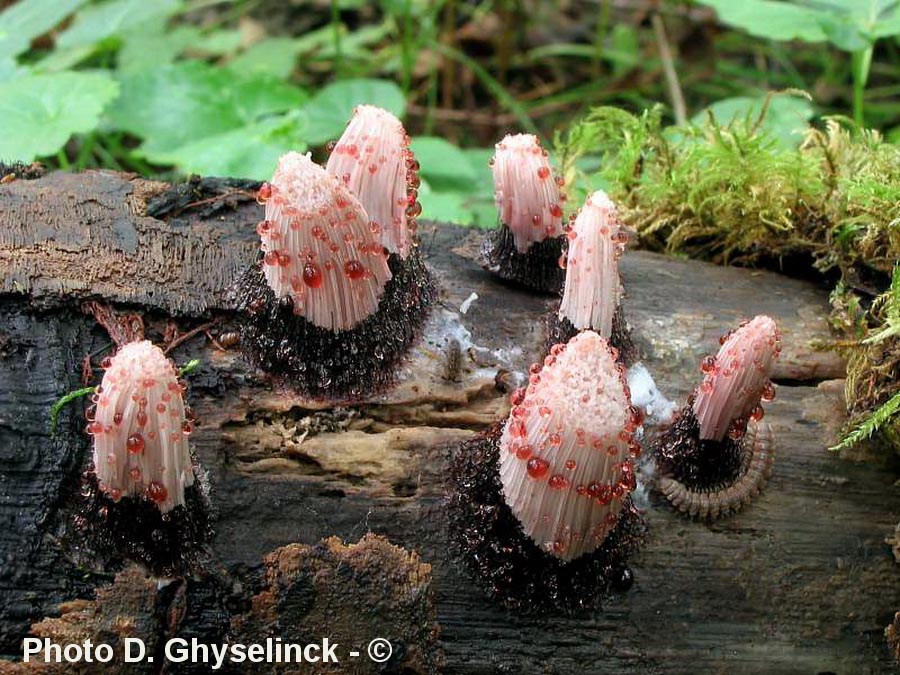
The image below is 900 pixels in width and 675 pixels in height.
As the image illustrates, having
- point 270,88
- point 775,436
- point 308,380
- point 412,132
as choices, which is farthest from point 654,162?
point 412,132

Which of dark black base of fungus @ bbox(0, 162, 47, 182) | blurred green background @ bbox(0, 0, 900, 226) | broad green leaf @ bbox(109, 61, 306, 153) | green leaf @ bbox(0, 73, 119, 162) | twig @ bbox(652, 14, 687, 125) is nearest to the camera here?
dark black base of fungus @ bbox(0, 162, 47, 182)

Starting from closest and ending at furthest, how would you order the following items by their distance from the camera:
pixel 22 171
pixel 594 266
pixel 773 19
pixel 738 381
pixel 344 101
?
pixel 738 381 → pixel 594 266 → pixel 22 171 → pixel 773 19 → pixel 344 101

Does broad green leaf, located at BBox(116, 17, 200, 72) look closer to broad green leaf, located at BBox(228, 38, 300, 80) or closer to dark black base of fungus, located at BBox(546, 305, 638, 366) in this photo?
broad green leaf, located at BBox(228, 38, 300, 80)

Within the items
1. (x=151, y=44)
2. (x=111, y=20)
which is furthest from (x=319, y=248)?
(x=151, y=44)

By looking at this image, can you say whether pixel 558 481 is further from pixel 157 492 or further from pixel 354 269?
pixel 157 492

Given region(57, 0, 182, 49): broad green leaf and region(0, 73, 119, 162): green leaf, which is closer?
region(0, 73, 119, 162): green leaf

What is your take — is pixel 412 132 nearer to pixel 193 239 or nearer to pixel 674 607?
pixel 193 239

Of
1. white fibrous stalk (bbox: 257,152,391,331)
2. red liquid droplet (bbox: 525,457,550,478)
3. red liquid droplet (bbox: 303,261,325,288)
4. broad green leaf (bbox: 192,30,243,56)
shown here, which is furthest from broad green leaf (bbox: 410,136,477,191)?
red liquid droplet (bbox: 525,457,550,478)
